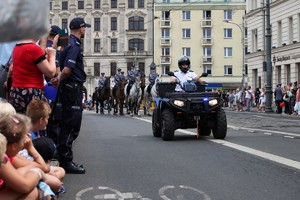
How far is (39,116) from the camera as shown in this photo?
480cm

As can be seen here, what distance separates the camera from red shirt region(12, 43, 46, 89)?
5465 mm

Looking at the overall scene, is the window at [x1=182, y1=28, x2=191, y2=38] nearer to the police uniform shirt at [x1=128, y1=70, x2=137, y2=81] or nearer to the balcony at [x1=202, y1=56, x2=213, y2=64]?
the balcony at [x1=202, y1=56, x2=213, y2=64]

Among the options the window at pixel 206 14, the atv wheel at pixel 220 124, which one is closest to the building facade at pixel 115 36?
the window at pixel 206 14

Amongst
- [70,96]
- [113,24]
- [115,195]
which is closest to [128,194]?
[115,195]

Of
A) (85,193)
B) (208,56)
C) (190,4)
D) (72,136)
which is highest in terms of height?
(190,4)

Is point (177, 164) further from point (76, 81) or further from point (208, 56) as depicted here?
point (208, 56)

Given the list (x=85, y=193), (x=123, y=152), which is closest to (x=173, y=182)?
(x=85, y=193)

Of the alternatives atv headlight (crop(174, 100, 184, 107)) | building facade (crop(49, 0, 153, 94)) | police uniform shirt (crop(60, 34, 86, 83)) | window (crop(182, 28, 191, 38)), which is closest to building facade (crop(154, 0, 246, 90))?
window (crop(182, 28, 191, 38))

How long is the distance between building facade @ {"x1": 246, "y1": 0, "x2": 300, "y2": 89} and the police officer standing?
40.5 m

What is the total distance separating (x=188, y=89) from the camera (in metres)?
11.5

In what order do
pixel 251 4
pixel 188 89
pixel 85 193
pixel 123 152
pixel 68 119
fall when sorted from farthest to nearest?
pixel 251 4 < pixel 188 89 < pixel 123 152 < pixel 68 119 < pixel 85 193

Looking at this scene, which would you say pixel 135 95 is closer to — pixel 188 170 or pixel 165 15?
pixel 188 170

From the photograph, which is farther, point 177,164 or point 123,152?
point 123,152

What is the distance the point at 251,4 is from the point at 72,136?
172ft
